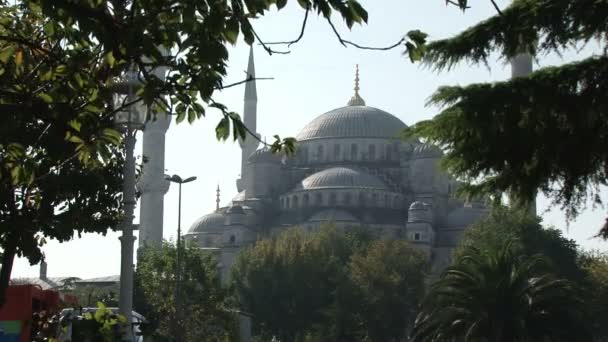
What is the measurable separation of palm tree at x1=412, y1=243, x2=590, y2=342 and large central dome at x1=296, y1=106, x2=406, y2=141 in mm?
78783

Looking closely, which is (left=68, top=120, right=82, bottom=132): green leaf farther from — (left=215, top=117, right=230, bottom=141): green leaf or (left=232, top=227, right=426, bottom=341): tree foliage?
(left=232, top=227, right=426, bottom=341): tree foliage

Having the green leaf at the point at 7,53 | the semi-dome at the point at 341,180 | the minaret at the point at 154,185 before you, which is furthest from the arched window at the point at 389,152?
the green leaf at the point at 7,53

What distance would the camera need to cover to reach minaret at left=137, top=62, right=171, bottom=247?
101 meters

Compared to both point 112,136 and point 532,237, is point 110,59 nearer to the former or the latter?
point 112,136

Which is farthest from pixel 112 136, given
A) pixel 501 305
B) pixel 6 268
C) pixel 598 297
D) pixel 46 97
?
pixel 598 297

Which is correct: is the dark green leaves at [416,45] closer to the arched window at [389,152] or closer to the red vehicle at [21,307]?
the red vehicle at [21,307]

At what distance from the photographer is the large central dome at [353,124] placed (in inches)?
4387

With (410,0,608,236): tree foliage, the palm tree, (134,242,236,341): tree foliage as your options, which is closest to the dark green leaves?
(410,0,608,236): tree foliage

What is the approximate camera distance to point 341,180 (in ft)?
336

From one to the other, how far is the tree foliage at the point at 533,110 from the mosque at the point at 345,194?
7966cm

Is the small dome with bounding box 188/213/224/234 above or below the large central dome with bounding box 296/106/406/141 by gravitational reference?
below

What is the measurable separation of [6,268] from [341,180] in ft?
291

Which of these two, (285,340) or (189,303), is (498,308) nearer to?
(189,303)

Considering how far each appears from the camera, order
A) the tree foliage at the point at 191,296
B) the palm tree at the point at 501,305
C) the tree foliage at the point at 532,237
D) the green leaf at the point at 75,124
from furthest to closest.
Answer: the tree foliage at the point at 532,237, the tree foliage at the point at 191,296, the palm tree at the point at 501,305, the green leaf at the point at 75,124
